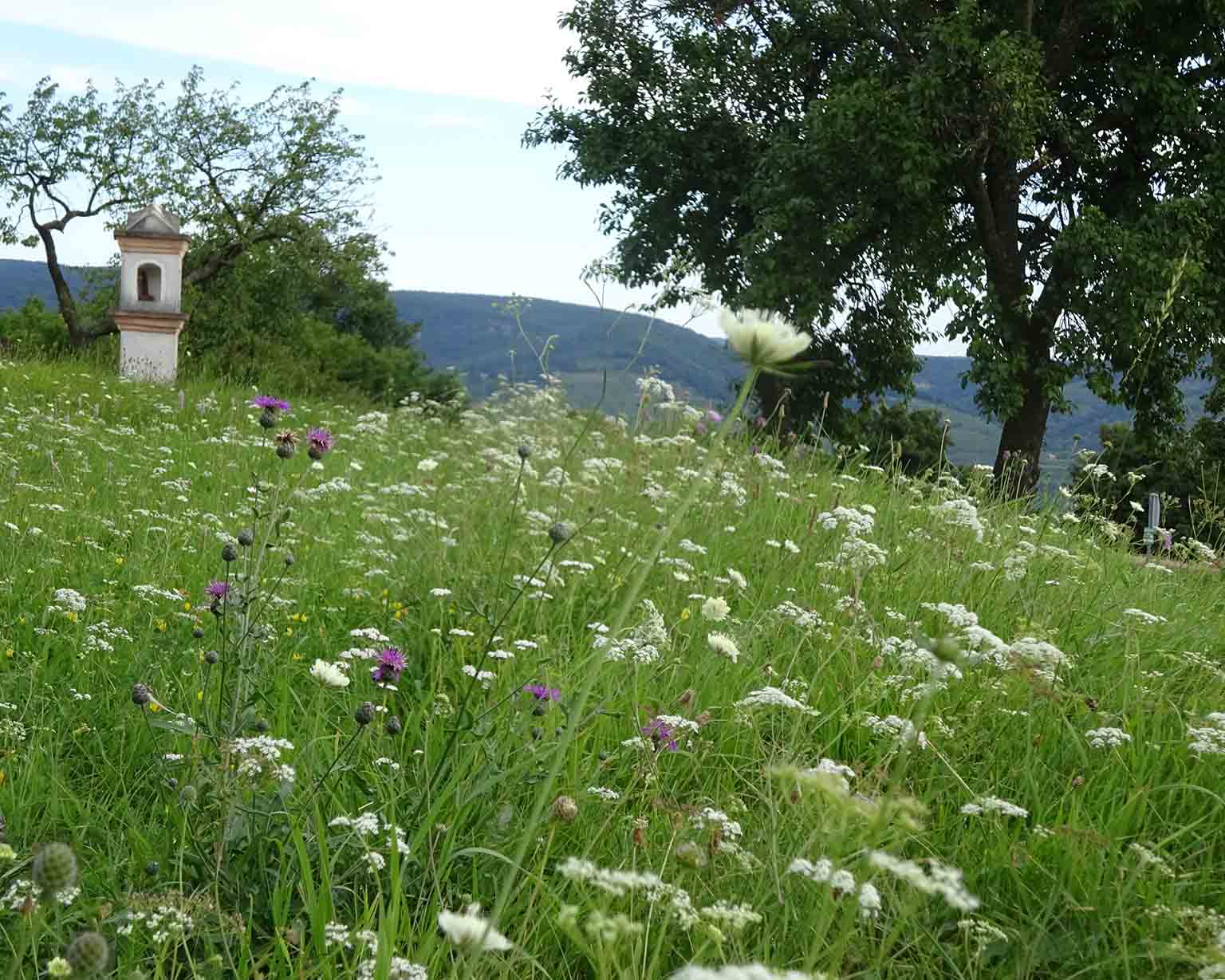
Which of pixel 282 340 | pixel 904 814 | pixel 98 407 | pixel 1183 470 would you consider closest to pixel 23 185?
pixel 282 340

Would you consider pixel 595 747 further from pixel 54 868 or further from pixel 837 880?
pixel 54 868

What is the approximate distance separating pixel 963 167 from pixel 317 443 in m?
15.3

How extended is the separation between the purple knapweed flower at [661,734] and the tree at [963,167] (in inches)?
436

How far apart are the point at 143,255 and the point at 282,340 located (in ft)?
40.5

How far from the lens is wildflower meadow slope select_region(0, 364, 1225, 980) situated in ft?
6.65

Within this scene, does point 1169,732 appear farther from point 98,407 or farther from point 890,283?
point 890,283

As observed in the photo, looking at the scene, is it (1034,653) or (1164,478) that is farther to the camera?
(1164,478)

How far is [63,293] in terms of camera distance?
27.0m

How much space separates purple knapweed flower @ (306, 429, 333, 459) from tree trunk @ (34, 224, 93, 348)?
85.5 feet

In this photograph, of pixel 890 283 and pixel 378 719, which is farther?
pixel 890 283

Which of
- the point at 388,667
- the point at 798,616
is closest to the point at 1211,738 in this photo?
the point at 798,616

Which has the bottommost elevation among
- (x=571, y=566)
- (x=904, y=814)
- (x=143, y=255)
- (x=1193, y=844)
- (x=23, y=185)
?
(x=1193, y=844)

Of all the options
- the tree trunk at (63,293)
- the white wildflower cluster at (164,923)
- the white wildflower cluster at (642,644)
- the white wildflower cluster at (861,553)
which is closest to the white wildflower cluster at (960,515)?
the white wildflower cluster at (861,553)

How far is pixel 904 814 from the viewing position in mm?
1139
